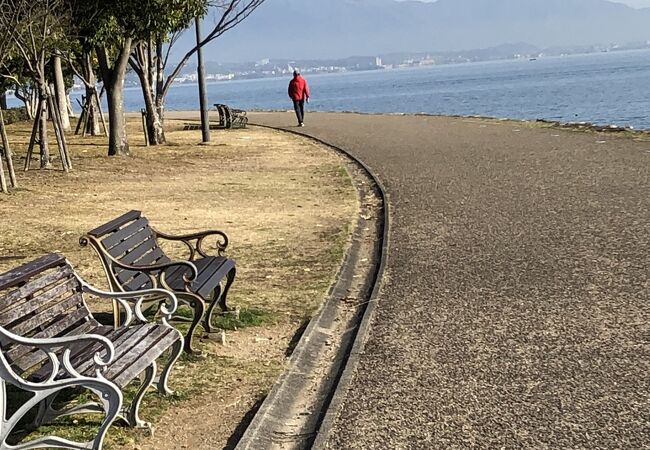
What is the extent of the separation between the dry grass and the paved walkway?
0.70 metres

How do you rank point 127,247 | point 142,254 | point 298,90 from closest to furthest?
point 127,247, point 142,254, point 298,90

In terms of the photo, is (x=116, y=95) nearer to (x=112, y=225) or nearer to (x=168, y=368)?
(x=112, y=225)

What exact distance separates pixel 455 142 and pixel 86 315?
16.2 m

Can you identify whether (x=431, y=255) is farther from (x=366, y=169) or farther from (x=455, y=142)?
(x=455, y=142)

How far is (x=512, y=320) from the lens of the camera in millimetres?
6102

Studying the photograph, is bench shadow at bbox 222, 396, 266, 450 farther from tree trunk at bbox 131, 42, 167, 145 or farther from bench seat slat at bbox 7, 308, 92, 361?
tree trunk at bbox 131, 42, 167, 145

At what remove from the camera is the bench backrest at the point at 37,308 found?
162 inches

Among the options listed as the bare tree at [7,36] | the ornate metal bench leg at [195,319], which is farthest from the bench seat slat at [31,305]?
the bare tree at [7,36]

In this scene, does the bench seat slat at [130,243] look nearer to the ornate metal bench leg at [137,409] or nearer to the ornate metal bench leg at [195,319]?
the ornate metal bench leg at [195,319]

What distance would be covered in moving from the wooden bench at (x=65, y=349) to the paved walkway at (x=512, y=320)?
106 cm

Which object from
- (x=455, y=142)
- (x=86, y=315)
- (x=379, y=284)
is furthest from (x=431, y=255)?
(x=455, y=142)

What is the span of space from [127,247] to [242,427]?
78.3 inches

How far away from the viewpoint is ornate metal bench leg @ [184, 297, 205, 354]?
214 inches

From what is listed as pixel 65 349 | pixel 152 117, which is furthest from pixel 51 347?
pixel 152 117
